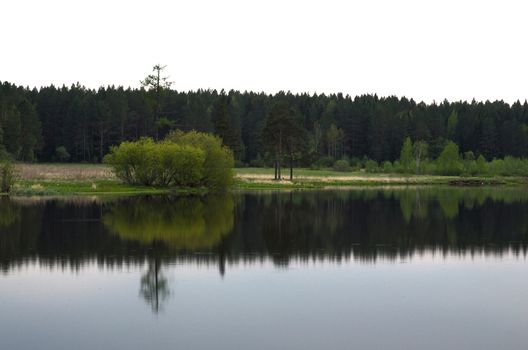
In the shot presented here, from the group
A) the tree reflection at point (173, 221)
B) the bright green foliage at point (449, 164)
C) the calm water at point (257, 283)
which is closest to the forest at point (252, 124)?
the bright green foliage at point (449, 164)

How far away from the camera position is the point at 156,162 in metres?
66.2

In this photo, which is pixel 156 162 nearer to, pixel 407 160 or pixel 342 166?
pixel 342 166

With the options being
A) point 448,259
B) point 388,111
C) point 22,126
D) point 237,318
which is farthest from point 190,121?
point 237,318

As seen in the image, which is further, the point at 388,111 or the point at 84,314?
the point at 388,111

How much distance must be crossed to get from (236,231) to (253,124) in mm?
126170

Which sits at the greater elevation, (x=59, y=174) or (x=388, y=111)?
(x=388, y=111)

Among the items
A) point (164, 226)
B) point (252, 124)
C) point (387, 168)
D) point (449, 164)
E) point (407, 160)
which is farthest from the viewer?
point (252, 124)

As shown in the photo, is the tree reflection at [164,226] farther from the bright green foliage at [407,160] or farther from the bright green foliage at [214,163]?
the bright green foliage at [407,160]

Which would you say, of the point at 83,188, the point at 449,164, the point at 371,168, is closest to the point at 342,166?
the point at 371,168

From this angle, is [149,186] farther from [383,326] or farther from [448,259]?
[383,326]

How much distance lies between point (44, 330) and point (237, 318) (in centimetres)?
486

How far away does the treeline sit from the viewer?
4124 inches

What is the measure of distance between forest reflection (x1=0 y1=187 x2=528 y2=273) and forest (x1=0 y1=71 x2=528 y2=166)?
44.9 m

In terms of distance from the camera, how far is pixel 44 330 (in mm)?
15289
